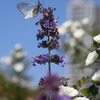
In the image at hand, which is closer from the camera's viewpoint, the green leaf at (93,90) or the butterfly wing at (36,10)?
the butterfly wing at (36,10)

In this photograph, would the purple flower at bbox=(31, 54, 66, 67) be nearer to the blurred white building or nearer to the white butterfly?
the white butterfly

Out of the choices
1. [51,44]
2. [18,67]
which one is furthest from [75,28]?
[18,67]

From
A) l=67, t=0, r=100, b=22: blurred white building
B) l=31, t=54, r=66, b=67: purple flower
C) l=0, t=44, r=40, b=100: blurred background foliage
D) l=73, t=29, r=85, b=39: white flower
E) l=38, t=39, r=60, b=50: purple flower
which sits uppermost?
l=67, t=0, r=100, b=22: blurred white building

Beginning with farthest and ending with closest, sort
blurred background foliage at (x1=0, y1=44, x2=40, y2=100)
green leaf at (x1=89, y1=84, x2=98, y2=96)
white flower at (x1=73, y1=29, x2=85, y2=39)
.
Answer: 1. blurred background foliage at (x1=0, y1=44, x2=40, y2=100)
2. white flower at (x1=73, y1=29, x2=85, y2=39)
3. green leaf at (x1=89, y1=84, x2=98, y2=96)

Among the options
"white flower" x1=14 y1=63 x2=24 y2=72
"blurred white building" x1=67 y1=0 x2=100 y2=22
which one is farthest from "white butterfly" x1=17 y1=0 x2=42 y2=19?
"blurred white building" x1=67 y1=0 x2=100 y2=22

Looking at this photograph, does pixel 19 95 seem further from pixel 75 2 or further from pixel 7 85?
pixel 75 2

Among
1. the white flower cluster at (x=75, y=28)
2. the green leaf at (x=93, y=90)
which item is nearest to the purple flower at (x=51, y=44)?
the green leaf at (x=93, y=90)

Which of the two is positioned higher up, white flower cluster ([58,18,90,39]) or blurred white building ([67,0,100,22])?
blurred white building ([67,0,100,22])

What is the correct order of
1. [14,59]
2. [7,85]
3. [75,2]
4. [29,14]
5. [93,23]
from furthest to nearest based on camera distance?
1. [75,2]
2. [14,59]
3. [7,85]
4. [93,23]
5. [29,14]

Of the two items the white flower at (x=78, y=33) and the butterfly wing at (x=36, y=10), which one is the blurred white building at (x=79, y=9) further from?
the butterfly wing at (x=36, y=10)

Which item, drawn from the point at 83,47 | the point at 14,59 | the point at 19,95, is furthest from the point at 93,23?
the point at 14,59

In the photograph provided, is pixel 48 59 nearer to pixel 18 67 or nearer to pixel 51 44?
pixel 51 44
